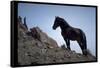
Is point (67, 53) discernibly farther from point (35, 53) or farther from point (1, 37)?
point (1, 37)

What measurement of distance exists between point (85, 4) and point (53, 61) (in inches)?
25.5

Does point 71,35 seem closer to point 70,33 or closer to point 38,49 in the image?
point 70,33

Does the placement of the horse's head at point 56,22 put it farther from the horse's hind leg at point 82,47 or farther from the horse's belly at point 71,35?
the horse's hind leg at point 82,47

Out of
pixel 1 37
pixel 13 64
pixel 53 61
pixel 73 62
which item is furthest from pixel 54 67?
pixel 1 37

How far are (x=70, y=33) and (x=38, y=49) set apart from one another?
369mm

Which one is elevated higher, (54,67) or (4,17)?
(4,17)

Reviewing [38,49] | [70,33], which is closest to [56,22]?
[70,33]

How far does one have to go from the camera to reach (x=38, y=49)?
6.92 ft

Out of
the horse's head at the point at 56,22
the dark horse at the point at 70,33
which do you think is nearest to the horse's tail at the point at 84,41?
the dark horse at the point at 70,33

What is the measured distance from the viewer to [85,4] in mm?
2318

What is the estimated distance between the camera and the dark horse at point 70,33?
7.23 feet

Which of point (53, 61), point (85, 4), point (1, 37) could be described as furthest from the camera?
point (85, 4)

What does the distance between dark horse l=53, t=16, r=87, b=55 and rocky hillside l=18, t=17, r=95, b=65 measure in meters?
0.11

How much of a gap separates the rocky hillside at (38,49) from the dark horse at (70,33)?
109mm
